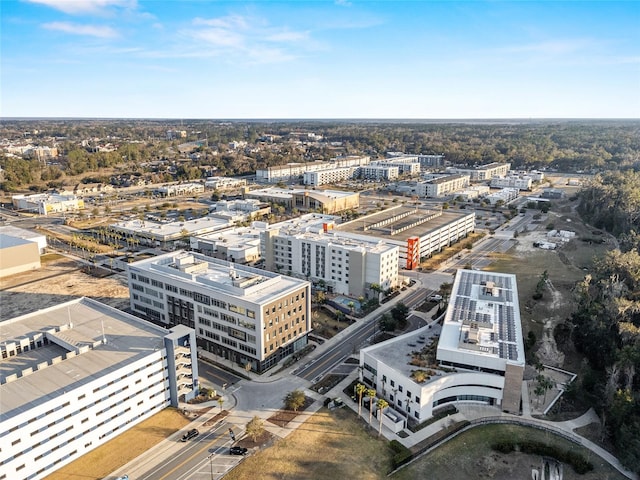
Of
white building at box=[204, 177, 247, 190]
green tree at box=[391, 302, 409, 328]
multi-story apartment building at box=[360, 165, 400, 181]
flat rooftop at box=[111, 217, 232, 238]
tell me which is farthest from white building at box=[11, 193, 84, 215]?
multi-story apartment building at box=[360, 165, 400, 181]

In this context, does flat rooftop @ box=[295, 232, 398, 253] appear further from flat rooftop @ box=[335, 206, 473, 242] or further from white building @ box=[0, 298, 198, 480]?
white building @ box=[0, 298, 198, 480]

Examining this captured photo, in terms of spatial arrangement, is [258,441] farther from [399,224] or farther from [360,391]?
[399,224]

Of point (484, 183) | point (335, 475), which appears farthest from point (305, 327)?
point (484, 183)

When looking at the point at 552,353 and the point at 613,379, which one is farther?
the point at 552,353

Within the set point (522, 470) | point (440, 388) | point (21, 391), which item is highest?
point (21, 391)

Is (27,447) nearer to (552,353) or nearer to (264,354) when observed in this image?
(264,354)

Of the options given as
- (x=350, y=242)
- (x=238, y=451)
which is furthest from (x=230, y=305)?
(x=350, y=242)
